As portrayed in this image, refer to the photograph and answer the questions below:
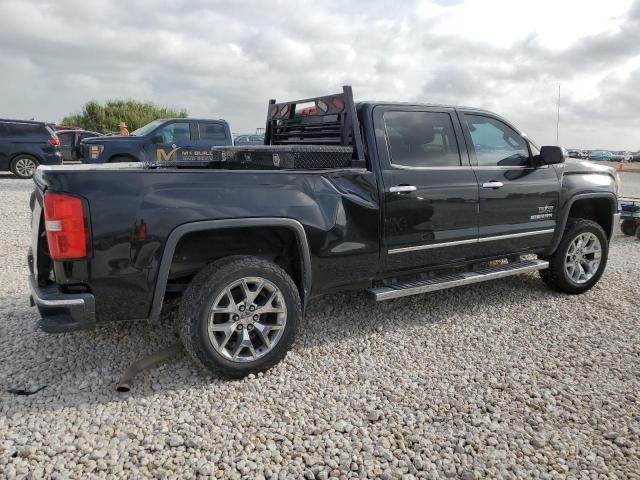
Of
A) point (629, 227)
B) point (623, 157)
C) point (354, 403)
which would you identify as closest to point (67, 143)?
point (629, 227)

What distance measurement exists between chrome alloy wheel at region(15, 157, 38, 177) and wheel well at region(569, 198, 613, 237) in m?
13.1

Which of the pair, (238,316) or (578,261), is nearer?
(238,316)

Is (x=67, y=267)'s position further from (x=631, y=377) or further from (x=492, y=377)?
(x=631, y=377)

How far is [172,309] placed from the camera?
167 inches

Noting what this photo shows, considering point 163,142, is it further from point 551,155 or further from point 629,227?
point 629,227

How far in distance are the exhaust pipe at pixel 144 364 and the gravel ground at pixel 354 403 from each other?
2.4 inches

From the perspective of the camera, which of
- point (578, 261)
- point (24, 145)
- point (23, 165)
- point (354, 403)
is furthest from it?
point (23, 165)

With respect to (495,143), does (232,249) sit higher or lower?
lower

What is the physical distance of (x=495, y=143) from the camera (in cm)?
456

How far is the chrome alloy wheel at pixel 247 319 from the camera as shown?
125 inches

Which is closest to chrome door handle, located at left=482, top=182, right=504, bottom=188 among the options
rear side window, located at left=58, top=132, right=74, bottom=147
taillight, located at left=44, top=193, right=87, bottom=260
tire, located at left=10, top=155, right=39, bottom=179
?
taillight, located at left=44, top=193, right=87, bottom=260

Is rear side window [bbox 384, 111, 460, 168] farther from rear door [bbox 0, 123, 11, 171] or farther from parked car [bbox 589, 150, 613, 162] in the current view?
parked car [bbox 589, 150, 613, 162]

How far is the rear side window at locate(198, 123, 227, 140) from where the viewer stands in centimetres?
1222

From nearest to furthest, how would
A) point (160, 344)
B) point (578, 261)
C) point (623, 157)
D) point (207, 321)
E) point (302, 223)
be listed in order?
point (207, 321), point (302, 223), point (160, 344), point (578, 261), point (623, 157)
